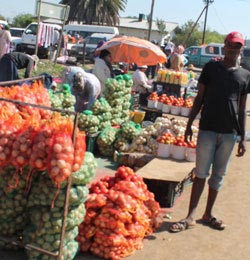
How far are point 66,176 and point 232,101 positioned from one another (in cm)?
203

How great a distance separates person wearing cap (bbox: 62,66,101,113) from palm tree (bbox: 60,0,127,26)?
44380mm

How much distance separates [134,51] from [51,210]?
9465 millimetres

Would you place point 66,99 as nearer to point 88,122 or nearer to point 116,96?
point 88,122

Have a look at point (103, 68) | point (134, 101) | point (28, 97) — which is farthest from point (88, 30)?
point (28, 97)

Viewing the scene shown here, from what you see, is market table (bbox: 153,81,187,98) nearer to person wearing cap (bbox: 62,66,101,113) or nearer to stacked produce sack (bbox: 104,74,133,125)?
stacked produce sack (bbox: 104,74,133,125)

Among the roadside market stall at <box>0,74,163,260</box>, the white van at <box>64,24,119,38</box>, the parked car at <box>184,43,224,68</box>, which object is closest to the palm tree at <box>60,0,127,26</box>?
the white van at <box>64,24,119,38</box>

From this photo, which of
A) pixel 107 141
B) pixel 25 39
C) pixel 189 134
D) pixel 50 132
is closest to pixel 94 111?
pixel 107 141

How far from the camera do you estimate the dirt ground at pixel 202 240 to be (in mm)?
4211

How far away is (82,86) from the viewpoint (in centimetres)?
756

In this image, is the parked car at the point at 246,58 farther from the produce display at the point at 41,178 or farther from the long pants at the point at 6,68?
the produce display at the point at 41,178

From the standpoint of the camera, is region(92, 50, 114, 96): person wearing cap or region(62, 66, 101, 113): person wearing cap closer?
region(62, 66, 101, 113): person wearing cap

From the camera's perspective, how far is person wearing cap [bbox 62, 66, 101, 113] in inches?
296

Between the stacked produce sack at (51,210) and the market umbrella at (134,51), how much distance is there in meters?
8.90

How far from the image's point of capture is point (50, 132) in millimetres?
3252
